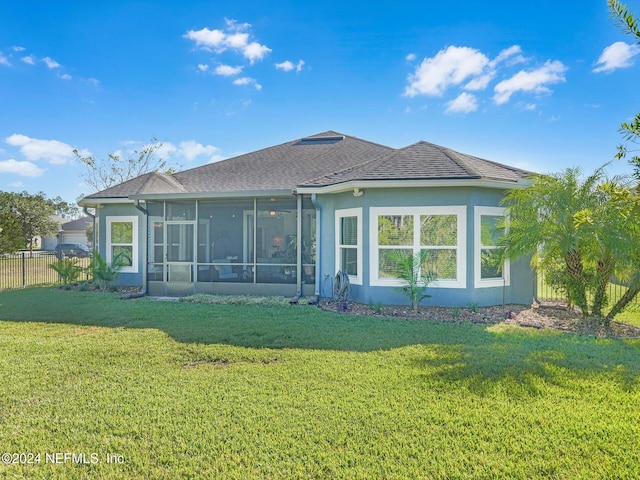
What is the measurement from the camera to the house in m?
9.20

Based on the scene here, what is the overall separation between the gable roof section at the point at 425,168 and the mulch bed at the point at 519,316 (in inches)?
124

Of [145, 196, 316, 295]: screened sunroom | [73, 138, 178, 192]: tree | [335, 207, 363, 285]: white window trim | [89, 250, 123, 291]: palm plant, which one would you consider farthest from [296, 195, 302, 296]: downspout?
[73, 138, 178, 192]: tree

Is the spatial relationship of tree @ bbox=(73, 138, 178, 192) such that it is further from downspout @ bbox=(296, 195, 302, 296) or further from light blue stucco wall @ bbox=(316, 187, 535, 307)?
light blue stucco wall @ bbox=(316, 187, 535, 307)

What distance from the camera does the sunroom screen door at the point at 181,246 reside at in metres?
11.8

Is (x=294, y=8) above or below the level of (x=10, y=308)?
above

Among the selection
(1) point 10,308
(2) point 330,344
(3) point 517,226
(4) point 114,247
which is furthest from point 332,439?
(4) point 114,247

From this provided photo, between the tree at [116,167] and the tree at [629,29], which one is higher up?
the tree at [116,167]

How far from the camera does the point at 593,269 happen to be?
784cm

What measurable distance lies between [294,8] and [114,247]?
10266mm

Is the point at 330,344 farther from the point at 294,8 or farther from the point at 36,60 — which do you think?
the point at 36,60

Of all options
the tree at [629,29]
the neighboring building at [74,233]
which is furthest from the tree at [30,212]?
the tree at [629,29]

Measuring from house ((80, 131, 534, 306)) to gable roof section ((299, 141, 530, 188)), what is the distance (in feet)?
0.15

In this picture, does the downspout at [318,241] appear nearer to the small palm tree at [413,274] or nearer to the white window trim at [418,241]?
the white window trim at [418,241]

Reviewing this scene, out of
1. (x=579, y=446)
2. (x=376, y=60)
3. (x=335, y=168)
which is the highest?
(x=376, y=60)
